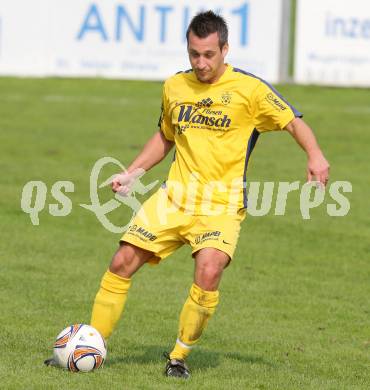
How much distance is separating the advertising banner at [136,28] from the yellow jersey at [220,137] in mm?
17172

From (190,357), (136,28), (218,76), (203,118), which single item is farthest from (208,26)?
(136,28)

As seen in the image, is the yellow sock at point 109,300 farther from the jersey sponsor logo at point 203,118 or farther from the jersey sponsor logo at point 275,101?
the jersey sponsor logo at point 275,101

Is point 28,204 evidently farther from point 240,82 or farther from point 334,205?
point 240,82

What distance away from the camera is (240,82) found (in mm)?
8117

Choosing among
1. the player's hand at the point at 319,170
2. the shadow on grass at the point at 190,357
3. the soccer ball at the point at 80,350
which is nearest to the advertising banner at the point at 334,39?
the shadow on grass at the point at 190,357

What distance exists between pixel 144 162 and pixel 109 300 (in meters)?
1.07

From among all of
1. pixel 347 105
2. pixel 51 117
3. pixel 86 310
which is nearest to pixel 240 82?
pixel 86 310

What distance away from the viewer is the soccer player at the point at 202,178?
7883mm

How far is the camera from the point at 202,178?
8039 millimetres

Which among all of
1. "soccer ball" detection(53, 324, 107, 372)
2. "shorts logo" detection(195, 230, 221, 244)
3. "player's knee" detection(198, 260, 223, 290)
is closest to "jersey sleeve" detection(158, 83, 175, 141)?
"shorts logo" detection(195, 230, 221, 244)

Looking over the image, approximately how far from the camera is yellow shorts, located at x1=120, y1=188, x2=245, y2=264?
25.9ft

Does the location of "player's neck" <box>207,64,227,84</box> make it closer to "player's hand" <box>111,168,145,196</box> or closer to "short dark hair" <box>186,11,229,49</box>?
"short dark hair" <box>186,11,229,49</box>

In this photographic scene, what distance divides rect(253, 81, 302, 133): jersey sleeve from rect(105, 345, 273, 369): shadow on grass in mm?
1834

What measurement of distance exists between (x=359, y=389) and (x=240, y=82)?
235 cm
